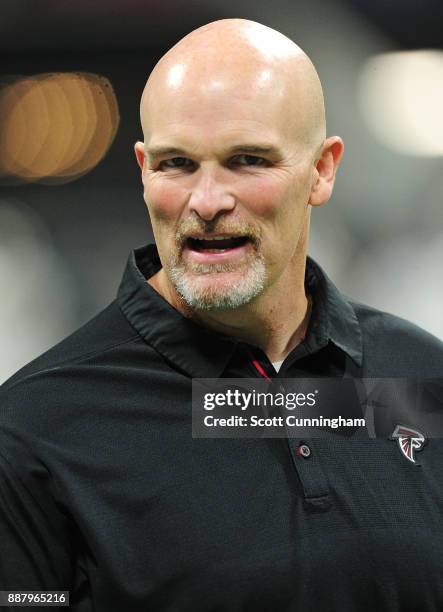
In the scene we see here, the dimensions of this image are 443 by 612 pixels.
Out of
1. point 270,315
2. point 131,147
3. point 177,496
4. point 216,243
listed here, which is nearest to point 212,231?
point 216,243

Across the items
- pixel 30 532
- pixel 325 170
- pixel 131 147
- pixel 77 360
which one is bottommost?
pixel 30 532

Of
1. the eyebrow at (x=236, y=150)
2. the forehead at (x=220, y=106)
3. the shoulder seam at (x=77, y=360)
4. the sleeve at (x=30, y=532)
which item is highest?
the forehead at (x=220, y=106)

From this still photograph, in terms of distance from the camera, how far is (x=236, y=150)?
855 mm

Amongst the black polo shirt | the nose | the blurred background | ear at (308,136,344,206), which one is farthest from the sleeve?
the blurred background

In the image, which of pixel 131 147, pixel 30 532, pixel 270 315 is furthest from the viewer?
pixel 131 147

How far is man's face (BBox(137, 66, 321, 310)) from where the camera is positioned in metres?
0.85

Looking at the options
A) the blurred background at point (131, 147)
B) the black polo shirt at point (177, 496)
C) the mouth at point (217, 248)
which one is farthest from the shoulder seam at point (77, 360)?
the blurred background at point (131, 147)

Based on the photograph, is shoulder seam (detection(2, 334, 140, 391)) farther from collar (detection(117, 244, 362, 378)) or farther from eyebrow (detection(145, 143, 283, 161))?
eyebrow (detection(145, 143, 283, 161))

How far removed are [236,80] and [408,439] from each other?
0.43 meters

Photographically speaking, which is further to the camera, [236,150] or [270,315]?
[270,315]

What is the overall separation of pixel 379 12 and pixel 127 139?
465 millimetres

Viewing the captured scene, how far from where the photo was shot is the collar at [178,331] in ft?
3.00

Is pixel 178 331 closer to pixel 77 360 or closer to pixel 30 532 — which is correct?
pixel 77 360

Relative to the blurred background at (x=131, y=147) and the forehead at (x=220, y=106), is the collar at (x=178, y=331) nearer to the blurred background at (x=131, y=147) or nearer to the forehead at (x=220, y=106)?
the forehead at (x=220, y=106)
